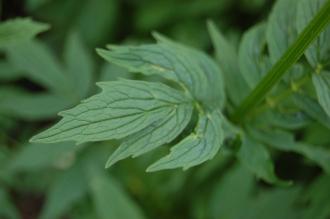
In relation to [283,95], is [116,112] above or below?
above

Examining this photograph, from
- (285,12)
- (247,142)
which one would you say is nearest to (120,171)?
(247,142)

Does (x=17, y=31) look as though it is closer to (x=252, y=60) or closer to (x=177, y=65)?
(x=177, y=65)

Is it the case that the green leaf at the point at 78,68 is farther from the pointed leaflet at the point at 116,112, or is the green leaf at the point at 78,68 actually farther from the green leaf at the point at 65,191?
the pointed leaflet at the point at 116,112

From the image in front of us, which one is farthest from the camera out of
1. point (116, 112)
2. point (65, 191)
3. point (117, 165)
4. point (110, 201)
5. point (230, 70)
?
point (117, 165)

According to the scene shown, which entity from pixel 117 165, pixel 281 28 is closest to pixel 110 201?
pixel 117 165

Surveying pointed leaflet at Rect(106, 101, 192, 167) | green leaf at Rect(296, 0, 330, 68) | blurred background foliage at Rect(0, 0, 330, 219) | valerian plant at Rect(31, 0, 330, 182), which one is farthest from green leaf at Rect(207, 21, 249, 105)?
blurred background foliage at Rect(0, 0, 330, 219)
